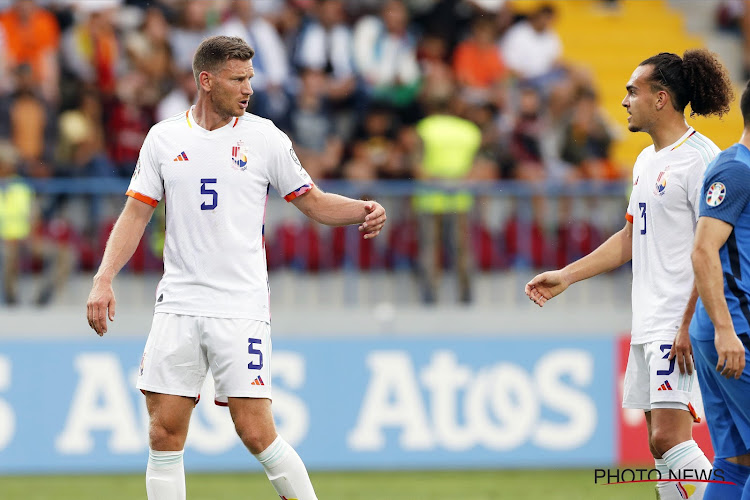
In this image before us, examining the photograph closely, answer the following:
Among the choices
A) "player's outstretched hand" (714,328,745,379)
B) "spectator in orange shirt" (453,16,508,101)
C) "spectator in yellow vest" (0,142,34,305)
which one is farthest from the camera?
"spectator in orange shirt" (453,16,508,101)

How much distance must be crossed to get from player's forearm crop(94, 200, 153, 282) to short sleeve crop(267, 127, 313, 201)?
26.6 inches

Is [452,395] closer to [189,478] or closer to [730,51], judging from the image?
[189,478]

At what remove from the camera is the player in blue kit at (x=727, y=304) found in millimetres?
5426

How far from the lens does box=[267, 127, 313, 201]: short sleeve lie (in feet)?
21.2

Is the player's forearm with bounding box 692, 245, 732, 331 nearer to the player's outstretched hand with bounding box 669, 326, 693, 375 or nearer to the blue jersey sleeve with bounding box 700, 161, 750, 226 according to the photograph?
the blue jersey sleeve with bounding box 700, 161, 750, 226

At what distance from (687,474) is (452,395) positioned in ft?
18.6

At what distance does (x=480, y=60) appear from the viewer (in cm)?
1498

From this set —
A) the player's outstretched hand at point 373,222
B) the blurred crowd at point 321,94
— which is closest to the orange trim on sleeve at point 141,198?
the player's outstretched hand at point 373,222

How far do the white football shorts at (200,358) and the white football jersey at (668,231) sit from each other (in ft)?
6.68

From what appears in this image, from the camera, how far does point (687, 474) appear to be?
6301 mm

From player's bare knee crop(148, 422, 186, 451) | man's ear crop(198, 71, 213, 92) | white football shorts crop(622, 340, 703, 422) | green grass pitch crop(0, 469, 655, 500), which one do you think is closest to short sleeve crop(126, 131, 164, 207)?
man's ear crop(198, 71, 213, 92)

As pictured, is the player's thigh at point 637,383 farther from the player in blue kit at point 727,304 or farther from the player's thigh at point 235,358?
the player's thigh at point 235,358

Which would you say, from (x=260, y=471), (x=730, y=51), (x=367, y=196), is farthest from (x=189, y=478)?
(x=730, y=51)

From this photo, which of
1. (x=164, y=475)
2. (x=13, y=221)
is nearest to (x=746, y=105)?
(x=164, y=475)
